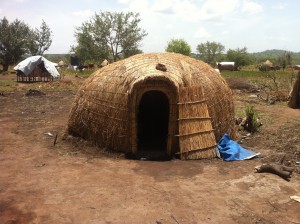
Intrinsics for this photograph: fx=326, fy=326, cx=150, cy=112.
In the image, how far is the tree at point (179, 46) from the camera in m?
55.7

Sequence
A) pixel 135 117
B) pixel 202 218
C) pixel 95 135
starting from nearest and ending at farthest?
pixel 202 218
pixel 135 117
pixel 95 135

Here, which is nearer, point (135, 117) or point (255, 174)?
point (255, 174)

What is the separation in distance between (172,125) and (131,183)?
2030 millimetres

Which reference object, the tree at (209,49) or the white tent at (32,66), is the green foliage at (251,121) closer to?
the white tent at (32,66)

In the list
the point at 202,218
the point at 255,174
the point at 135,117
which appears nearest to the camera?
the point at 202,218

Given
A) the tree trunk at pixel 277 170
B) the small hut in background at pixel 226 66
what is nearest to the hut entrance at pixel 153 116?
the tree trunk at pixel 277 170

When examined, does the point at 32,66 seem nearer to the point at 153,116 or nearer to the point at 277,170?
the point at 153,116

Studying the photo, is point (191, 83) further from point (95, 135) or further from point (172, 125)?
point (95, 135)

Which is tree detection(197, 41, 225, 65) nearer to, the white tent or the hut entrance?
the white tent

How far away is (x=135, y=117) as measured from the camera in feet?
26.0

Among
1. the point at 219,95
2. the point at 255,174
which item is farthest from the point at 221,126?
the point at 255,174

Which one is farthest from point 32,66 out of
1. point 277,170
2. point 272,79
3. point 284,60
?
point 284,60

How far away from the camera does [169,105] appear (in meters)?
7.96

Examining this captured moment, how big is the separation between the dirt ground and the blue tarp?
9.8 inches
